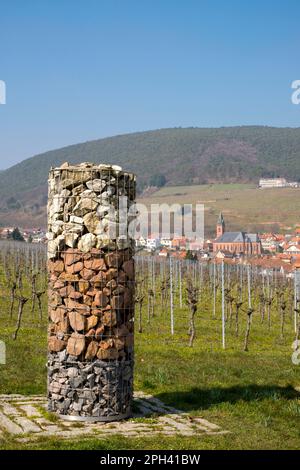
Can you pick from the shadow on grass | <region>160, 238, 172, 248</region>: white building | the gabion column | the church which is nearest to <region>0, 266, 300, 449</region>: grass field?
the shadow on grass

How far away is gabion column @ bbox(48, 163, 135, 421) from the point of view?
1240 centimetres

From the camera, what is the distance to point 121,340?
1260 cm

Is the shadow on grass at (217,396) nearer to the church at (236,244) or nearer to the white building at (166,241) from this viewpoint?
the church at (236,244)

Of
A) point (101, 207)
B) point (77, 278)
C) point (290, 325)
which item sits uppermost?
point (101, 207)

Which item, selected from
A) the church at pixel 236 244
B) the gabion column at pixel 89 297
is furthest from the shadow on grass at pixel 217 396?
the church at pixel 236 244

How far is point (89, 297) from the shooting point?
12453 mm

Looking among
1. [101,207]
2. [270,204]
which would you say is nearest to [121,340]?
[101,207]

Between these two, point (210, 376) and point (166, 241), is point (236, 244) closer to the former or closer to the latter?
point (166, 241)

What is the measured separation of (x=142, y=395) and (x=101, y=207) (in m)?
4.59

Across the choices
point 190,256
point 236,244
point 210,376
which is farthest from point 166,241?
point 210,376

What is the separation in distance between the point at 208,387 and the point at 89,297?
16.3 feet

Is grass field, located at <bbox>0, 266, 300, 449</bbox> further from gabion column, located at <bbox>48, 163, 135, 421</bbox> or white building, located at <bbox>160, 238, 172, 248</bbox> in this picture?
white building, located at <bbox>160, 238, 172, 248</bbox>
